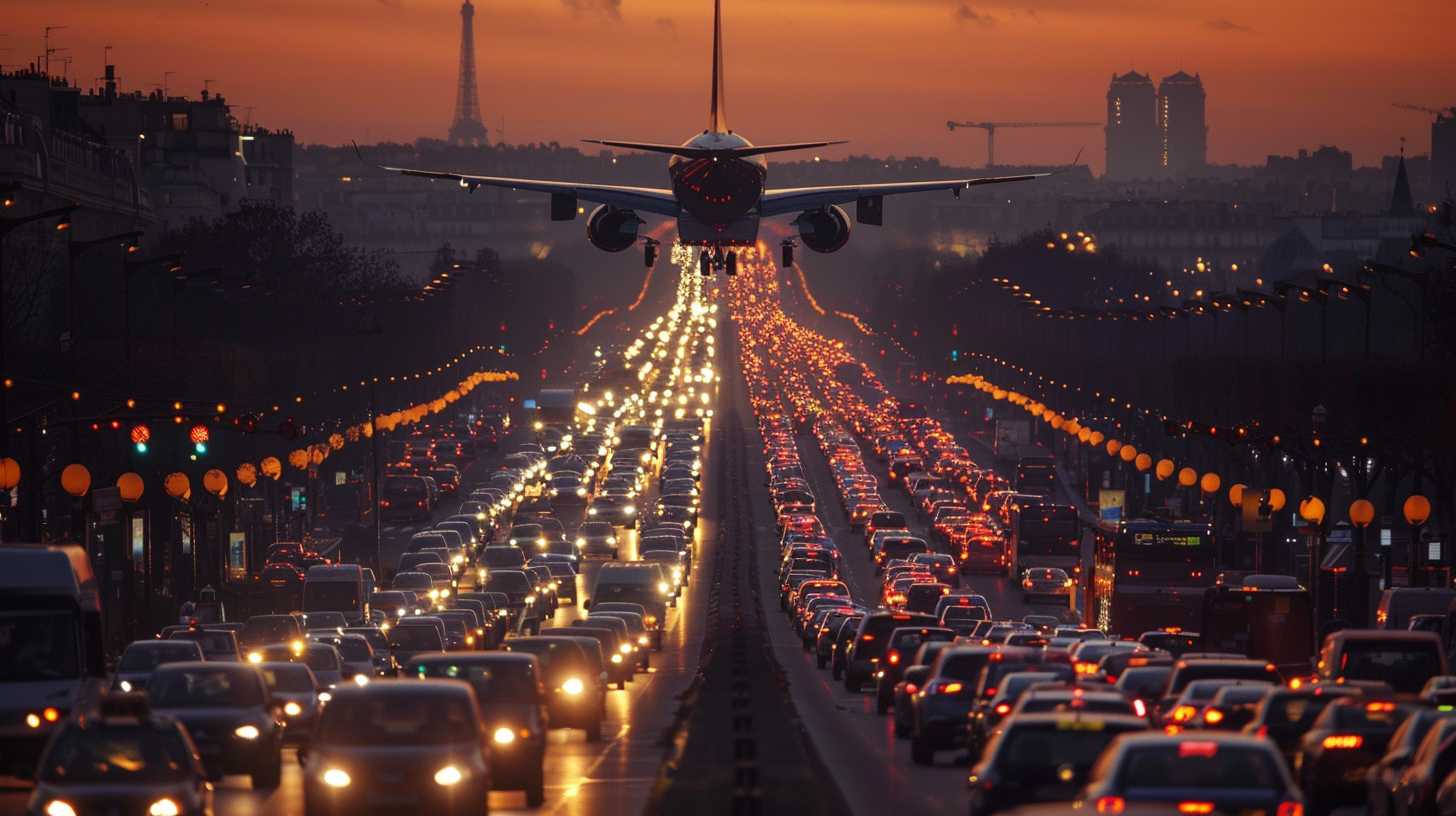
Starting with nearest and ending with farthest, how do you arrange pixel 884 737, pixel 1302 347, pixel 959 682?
pixel 959 682
pixel 884 737
pixel 1302 347

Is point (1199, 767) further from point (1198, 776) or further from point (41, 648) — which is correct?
point (41, 648)

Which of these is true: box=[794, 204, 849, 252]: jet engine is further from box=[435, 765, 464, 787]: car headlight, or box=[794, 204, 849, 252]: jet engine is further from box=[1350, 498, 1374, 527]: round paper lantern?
box=[435, 765, 464, 787]: car headlight

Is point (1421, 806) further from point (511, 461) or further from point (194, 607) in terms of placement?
point (511, 461)

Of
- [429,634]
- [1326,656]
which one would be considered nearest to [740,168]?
[429,634]

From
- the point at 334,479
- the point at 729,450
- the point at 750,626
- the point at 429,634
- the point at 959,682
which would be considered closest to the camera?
the point at 959,682

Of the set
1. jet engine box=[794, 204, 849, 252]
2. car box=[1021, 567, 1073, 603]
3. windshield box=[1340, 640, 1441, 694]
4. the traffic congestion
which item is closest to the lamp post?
the traffic congestion

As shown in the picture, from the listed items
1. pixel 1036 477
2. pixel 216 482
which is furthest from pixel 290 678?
pixel 1036 477
